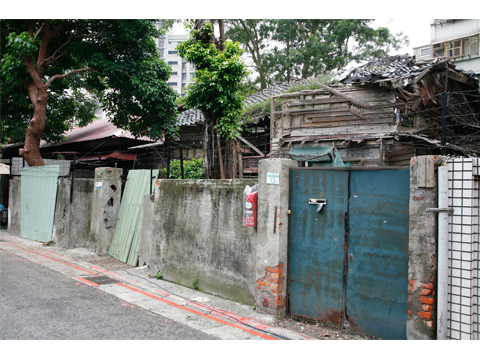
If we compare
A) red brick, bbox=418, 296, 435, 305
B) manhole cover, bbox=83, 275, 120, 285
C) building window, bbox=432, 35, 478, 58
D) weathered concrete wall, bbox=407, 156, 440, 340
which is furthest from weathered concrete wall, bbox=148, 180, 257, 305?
building window, bbox=432, 35, 478, 58

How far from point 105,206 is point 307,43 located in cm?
1419

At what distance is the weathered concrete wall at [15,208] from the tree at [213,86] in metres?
9.30

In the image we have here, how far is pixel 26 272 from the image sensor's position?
25.8ft

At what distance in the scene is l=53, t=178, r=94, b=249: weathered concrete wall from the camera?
11.0 meters

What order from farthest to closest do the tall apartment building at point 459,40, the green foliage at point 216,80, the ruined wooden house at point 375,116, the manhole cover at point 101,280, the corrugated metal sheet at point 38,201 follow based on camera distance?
1. the tall apartment building at point 459,40
2. the corrugated metal sheet at point 38,201
3. the ruined wooden house at point 375,116
4. the green foliage at point 216,80
5. the manhole cover at point 101,280

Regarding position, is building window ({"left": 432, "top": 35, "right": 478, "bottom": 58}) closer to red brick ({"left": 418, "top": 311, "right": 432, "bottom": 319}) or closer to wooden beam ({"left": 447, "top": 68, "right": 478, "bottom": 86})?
wooden beam ({"left": 447, "top": 68, "right": 478, "bottom": 86})

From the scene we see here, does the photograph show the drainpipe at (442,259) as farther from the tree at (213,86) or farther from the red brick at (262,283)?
the tree at (213,86)

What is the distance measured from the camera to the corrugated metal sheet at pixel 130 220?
8.73 m

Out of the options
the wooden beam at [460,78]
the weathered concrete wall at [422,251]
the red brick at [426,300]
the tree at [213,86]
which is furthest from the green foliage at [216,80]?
the wooden beam at [460,78]

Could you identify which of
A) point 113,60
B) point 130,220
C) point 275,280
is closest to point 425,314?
point 275,280

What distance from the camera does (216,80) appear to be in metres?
8.38

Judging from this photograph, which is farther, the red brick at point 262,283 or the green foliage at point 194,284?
the green foliage at point 194,284

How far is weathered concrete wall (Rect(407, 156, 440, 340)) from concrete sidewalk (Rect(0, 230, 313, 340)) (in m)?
1.43

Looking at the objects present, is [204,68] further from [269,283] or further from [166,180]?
[269,283]
